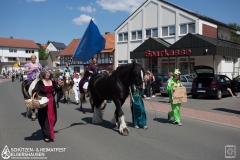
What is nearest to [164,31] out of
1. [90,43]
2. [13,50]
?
[90,43]

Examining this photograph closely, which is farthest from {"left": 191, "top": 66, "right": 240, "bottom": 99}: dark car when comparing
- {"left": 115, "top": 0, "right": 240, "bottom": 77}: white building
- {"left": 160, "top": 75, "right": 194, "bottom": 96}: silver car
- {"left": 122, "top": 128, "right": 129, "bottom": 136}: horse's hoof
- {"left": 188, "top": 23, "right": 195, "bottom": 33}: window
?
{"left": 188, "top": 23, "right": 195, "bottom": 33}: window

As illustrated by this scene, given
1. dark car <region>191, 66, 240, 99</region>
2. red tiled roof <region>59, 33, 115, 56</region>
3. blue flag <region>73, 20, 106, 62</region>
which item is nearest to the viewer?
blue flag <region>73, 20, 106, 62</region>

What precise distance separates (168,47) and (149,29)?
6968 millimetres

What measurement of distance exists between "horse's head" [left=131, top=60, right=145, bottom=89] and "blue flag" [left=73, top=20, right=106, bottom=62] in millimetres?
3860

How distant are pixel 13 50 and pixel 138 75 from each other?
80007 mm

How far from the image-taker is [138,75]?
22.8ft

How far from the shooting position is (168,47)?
91.2 feet

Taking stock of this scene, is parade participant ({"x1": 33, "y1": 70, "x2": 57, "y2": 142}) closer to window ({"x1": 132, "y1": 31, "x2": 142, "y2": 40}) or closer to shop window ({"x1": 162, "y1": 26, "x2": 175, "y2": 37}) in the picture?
shop window ({"x1": 162, "y1": 26, "x2": 175, "y2": 37})

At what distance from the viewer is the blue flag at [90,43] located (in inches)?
416

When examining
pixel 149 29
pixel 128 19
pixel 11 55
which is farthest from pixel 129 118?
pixel 11 55

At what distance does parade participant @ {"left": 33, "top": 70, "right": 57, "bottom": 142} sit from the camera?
6.22m

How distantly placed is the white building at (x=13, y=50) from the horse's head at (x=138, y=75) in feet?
239

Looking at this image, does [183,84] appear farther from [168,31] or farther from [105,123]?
[168,31]

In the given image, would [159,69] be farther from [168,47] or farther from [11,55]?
[11,55]
